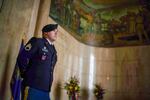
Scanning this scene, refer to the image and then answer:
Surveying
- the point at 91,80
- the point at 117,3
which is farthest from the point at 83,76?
the point at 117,3

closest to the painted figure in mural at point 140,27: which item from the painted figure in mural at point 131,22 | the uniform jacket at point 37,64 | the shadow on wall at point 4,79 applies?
the painted figure in mural at point 131,22

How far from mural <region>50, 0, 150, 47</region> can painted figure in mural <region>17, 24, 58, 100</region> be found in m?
5.05

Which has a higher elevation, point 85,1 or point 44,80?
point 85,1

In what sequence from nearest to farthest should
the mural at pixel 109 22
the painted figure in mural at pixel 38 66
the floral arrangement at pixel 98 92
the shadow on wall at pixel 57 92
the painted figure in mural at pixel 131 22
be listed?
the painted figure in mural at pixel 38 66 → the shadow on wall at pixel 57 92 → the floral arrangement at pixel 98 92 → the mural at pixel 109 22 → the painted figure in mural at pixel 131 22

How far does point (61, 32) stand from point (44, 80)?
190 inches

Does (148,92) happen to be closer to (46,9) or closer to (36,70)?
(46,9)

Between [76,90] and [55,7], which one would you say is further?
[55,7]

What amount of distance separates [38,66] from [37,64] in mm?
41

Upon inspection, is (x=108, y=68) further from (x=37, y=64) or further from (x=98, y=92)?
(x=37, y=64)

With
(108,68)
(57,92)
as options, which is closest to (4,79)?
(57,92)

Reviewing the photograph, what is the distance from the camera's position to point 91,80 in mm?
8820

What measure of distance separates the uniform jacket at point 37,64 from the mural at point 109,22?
5.16 metres

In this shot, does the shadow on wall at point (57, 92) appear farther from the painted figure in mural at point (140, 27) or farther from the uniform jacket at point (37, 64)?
the painted figure in mural at point (140, 27)

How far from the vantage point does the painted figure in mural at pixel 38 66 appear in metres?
2.97
